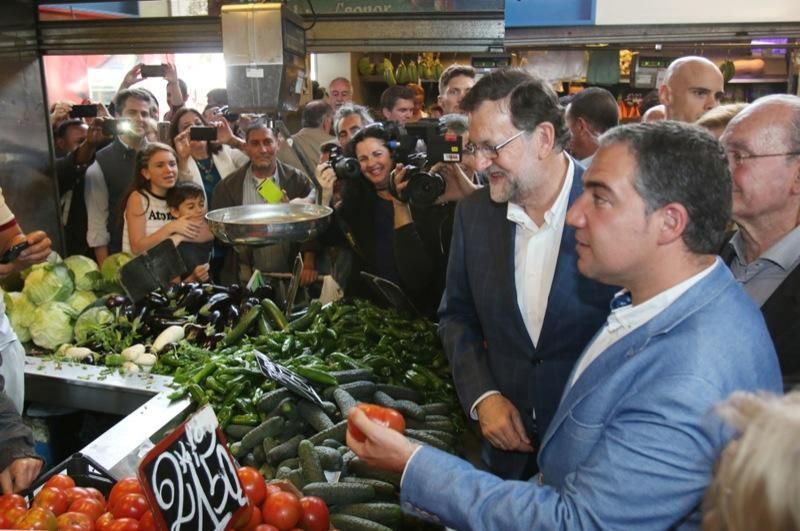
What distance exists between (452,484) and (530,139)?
1198 mm

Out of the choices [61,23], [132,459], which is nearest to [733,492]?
[132,459]

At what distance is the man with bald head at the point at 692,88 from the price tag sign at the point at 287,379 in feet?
8.90

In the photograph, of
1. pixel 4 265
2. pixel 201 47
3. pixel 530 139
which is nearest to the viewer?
pixel 530 139

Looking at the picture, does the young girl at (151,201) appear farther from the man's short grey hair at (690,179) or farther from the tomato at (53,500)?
the man's short grey hair at (690,179)

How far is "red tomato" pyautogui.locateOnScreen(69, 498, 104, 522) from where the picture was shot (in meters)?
1.72

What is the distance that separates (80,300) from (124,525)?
2553 mm

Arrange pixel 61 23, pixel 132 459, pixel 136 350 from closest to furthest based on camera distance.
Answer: pixel 132 459 < pixel 136 350 < pixel 61 23

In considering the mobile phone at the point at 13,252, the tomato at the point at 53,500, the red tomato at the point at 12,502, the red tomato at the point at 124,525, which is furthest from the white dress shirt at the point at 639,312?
the mobile phone at the point at 13,252

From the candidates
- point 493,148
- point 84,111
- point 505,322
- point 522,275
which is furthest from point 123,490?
point 84,111

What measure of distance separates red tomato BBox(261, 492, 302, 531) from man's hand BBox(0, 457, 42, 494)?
2.95 feet

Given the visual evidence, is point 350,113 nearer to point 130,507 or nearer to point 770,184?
point 770,184

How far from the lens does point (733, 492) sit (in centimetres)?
76

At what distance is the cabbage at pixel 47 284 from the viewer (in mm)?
3791

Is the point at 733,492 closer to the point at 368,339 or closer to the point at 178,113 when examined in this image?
the point at 368,339
